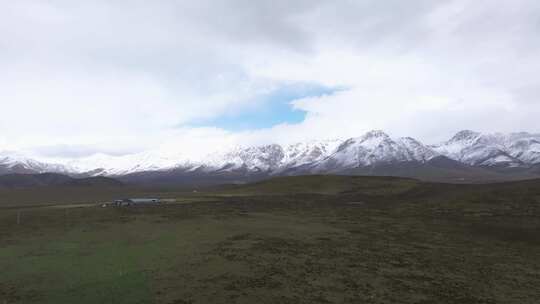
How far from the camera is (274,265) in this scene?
28.6 m

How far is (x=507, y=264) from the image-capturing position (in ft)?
97.2

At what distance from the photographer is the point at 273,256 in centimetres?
3164

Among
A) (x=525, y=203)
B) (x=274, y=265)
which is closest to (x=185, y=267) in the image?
(x=274, y=265)

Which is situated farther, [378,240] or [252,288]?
[378,240]

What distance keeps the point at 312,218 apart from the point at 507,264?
29920 millimetres

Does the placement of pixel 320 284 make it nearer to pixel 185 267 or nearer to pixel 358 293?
pixel 358 293

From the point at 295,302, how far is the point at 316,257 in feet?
35.7

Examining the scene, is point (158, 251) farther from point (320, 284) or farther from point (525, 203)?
point (525, 203)

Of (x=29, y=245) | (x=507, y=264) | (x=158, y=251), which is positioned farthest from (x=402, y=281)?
(x=29, y=245)

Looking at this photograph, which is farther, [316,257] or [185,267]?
[316,257]

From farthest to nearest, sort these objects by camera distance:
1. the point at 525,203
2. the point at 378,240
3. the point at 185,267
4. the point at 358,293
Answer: the point at 525,203 < the point at 378,240 < the point at 185,267 < the point at 358,293

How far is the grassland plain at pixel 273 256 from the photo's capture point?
22.3 m

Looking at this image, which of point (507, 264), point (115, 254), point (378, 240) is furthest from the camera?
point (378, 240)

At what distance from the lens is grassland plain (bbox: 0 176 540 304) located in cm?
2231
